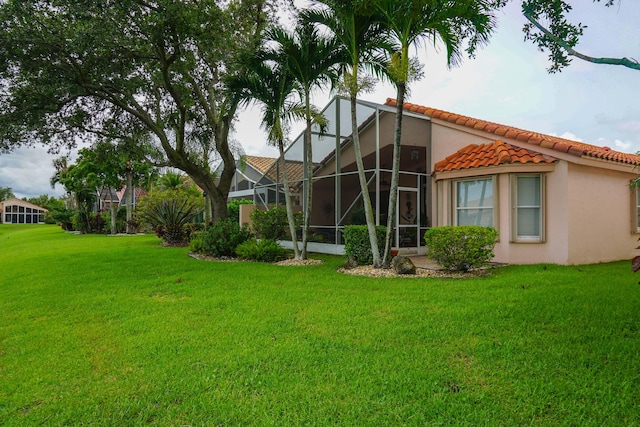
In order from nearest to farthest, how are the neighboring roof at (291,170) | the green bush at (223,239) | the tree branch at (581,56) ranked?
the tree branch at (581,56) → the green bush at (223,239) → the neighboring roof at (291,170)

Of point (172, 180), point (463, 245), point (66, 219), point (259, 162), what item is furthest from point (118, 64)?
point (66, 219)

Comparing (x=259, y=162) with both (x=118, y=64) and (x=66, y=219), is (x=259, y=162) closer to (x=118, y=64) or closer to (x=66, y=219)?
(x=118, y=64)

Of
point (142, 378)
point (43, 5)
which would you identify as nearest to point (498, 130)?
point (142, 378)

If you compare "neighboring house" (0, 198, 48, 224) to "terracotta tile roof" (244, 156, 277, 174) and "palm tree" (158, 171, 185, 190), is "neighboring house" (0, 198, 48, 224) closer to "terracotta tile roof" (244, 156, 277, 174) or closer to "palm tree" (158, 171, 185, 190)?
"palm tree" (158, 171, 185, 190)

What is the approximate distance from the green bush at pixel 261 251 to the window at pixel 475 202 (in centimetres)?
539

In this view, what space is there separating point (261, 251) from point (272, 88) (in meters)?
4.72

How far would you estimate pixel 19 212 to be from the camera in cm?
6731

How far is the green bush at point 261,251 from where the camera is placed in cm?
1179

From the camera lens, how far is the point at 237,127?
15266mm

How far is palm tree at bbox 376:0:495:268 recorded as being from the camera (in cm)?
777

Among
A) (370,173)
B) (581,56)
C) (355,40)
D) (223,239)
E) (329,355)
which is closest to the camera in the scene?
(329,355)

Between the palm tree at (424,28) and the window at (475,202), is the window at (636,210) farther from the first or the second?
the palm tree at (424,28)

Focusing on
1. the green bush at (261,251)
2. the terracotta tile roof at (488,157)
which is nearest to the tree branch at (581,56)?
the terracotta tile roof at (488,157)

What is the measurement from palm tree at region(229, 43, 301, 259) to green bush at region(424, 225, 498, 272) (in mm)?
5243
